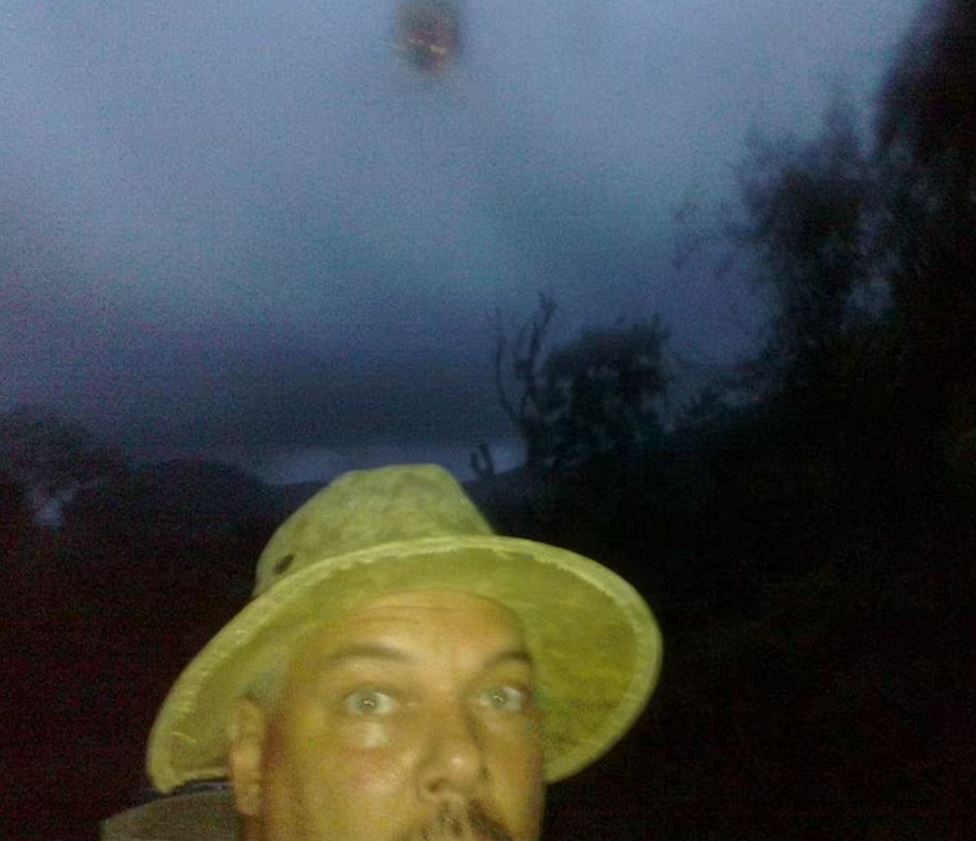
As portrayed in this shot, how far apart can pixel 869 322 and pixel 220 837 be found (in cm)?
381

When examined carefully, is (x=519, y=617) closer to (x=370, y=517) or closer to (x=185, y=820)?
(x=370, y=517)

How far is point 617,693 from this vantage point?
6.72 ft

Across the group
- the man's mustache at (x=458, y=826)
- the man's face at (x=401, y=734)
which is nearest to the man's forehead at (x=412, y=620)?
the man's face at (x=401, y=734)

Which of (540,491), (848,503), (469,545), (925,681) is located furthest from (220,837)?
(848,503)

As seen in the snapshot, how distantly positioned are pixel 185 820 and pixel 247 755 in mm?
739

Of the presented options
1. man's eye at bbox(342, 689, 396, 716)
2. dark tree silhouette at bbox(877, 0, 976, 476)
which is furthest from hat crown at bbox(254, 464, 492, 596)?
dark tree silhouette at bbox(877, 0, 976, 476)

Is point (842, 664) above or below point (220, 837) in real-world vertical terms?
below

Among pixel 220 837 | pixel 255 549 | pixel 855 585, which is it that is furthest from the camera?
pixel 855 585

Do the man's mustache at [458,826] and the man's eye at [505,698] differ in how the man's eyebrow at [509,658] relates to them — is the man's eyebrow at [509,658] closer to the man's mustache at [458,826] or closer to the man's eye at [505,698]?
the man's eye at [505,698]

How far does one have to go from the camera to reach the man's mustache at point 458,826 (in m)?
1.53

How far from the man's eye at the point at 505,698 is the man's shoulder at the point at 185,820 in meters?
0.80

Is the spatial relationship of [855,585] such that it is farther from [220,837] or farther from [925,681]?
[220,837]

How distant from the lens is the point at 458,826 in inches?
60.6

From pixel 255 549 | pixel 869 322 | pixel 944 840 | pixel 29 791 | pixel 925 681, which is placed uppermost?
pixel 869 322
